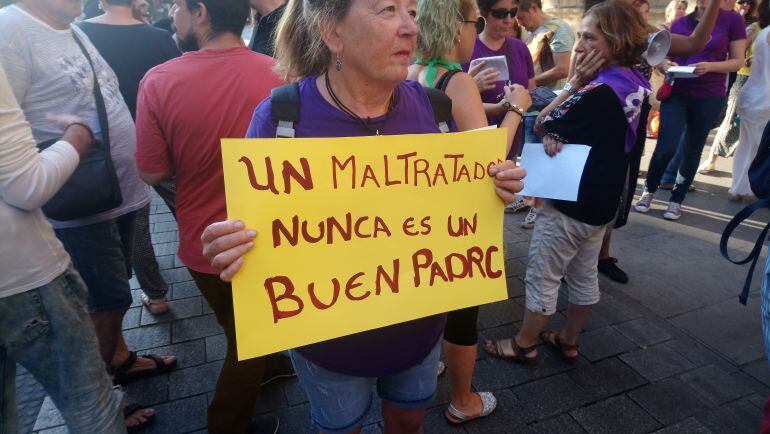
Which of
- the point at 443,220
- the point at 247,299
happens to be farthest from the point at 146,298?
the point at 443,220

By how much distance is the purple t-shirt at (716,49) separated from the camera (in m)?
4.08

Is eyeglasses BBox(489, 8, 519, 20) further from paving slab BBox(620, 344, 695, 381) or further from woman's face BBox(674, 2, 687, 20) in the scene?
woman's face BBox(674, 2, 687, 20)

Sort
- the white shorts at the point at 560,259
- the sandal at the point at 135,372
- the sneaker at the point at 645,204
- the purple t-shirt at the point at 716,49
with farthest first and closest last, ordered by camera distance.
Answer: the sneaker at the point at 645,204
the purple t-shirt at the point at 716,49
the sandal at the point at 135,372
the white shorts at the point at 560,259

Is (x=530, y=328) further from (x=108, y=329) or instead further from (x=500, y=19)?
(x=108, y=329)

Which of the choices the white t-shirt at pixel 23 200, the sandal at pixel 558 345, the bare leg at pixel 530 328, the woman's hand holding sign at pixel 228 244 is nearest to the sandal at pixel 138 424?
the white t-shirt at pixel 23 200

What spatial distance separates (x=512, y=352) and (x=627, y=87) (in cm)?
150

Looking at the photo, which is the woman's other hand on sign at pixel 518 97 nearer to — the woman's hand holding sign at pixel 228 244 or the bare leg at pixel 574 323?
the bare leg at pixel 574 323

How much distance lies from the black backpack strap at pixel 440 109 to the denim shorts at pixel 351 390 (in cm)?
73

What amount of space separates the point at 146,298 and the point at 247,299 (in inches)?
96.0

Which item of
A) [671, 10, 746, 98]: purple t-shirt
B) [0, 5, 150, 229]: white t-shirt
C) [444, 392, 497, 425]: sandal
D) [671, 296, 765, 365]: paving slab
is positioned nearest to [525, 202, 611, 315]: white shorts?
[444, 392, 497, 425]: sandal

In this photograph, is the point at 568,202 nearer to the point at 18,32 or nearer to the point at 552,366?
Answer: the point at 552,366

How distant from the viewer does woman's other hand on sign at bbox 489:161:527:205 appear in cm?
128

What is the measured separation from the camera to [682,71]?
12.5 ft

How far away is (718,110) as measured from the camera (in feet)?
13.9
